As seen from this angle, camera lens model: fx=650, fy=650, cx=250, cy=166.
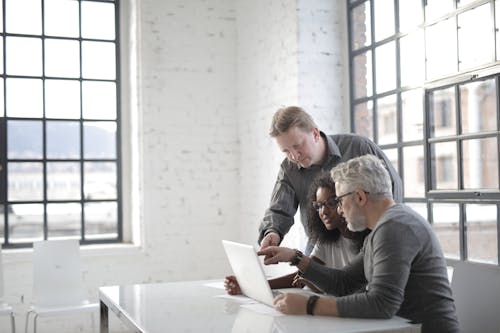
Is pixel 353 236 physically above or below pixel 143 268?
above

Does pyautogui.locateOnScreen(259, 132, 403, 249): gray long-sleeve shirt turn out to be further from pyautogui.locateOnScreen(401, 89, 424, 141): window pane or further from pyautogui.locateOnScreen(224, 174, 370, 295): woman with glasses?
pyautogui.locateOnScreen(401, 89, 424, 141): window pane

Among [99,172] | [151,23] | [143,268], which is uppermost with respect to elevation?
[151,23]

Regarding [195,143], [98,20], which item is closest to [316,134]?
[195,143]

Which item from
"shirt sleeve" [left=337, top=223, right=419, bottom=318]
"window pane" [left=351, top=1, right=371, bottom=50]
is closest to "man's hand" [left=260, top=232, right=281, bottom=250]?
"shirt sleeve" [left=337, top=223, right=419, bottom=318]

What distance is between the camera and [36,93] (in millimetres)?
5965

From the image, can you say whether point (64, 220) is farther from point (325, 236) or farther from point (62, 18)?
point (325, 236)

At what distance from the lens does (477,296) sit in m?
3.47

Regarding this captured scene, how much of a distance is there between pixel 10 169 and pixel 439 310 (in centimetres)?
449

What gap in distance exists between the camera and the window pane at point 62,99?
6.00m

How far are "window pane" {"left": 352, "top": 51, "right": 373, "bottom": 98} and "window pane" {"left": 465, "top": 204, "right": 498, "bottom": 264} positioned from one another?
4.81 feet

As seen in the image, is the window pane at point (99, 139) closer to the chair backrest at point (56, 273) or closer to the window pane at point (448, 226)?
the chair backrest at point (56, 273)

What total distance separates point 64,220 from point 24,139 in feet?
2.71

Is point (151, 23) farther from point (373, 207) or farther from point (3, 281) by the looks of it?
point (373, 207)

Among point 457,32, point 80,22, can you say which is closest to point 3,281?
point 80,22
